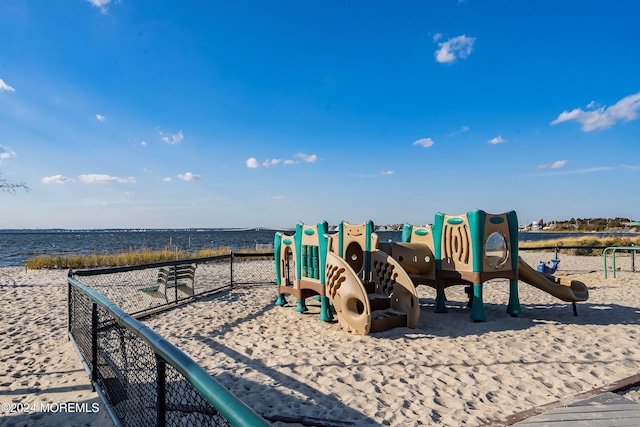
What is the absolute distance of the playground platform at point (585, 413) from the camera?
356 centimetres

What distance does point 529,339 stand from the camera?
6.67m

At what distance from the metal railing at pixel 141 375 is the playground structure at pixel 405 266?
3.38 m

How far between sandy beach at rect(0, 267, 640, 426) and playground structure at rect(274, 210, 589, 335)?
1.56ft

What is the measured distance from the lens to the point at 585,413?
3.76 metres

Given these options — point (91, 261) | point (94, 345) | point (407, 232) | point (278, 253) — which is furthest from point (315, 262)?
point (91, 261)

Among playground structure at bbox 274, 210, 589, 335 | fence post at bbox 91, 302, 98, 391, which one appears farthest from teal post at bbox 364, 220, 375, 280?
fence post at bbox 91, 302, 98, 391

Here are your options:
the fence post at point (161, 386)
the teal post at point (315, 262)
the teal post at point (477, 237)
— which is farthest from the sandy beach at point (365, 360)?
the fence post at point (161, 386)

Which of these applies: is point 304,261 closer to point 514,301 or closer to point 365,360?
point 365,360

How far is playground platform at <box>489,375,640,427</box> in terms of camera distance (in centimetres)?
356

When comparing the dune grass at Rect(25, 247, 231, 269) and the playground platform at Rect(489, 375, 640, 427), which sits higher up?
the dune grass at Rect(25, 247, 231, 269)

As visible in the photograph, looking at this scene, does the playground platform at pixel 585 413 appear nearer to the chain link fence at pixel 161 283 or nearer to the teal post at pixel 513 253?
the teal post at pixel 513 253

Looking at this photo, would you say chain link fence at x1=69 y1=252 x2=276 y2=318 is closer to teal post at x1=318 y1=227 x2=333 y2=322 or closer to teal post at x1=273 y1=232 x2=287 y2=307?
teal post at x1=273 y1=232 x2=287 y2=307

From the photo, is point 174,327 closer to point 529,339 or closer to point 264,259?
point 529,339

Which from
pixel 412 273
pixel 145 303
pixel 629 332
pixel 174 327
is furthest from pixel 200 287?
pixel 629 332
